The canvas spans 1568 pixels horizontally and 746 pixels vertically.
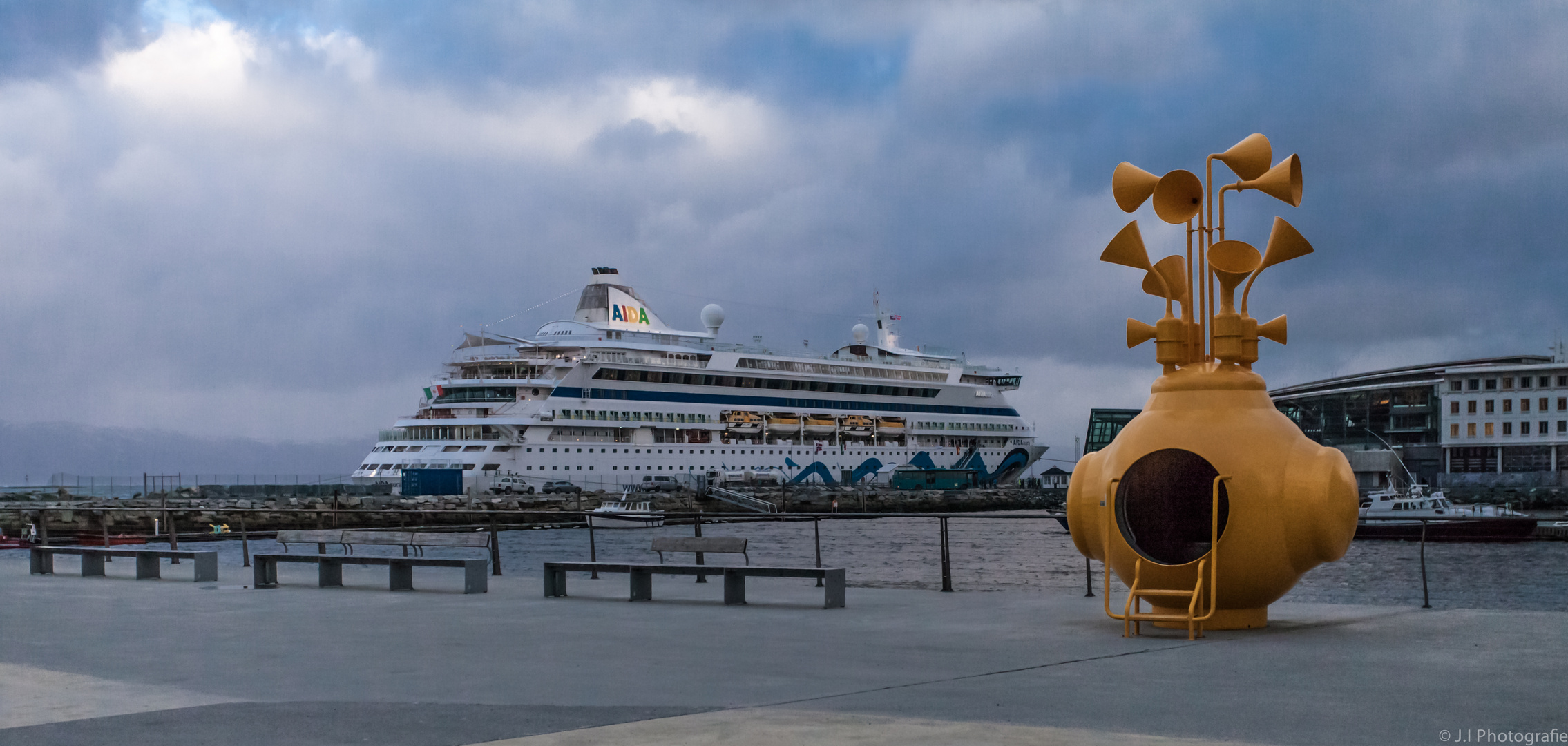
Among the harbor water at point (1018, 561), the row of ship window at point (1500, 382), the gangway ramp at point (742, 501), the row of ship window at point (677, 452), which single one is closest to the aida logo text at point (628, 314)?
the row of ship window at point (677, 452)

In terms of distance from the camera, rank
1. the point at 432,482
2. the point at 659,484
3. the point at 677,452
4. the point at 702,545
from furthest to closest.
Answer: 1. the point at 677,452
2. the point at 659,484
3. the point at 432,482
4. the point at 702,545

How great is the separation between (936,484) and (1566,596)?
60.6 metres

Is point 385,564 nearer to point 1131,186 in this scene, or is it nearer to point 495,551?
point 495,551

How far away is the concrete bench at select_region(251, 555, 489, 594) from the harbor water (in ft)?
9.49

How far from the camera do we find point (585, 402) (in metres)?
70.8

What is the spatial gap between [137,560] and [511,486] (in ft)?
173

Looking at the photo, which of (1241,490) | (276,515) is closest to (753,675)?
(1241,490)

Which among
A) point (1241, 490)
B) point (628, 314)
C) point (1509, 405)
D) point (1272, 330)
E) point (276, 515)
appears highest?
point (628, 314)

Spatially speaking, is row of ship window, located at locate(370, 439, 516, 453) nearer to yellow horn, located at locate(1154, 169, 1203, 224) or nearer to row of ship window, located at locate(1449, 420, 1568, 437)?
row of ship window, located at locate(1449, 420, 1568, 437)

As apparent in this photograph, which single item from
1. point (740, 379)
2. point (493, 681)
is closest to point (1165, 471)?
point (493, 681)

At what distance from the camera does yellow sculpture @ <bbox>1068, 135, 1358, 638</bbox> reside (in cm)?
835

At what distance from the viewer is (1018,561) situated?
117 feet

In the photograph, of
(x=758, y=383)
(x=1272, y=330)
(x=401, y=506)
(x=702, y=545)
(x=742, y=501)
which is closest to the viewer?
(x=1272, y=330)

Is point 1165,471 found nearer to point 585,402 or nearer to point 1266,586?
point 1266,586
